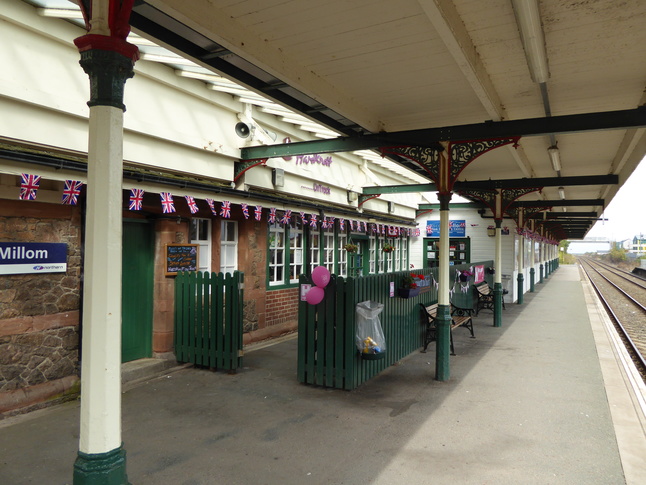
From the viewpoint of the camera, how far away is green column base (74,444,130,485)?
239cm

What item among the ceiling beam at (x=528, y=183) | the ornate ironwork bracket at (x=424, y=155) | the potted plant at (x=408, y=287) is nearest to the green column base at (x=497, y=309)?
the ceiling beam at (x=528, y=183)

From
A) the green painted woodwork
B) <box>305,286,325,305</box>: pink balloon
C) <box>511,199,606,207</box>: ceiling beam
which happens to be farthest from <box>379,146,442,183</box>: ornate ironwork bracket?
<box>511,199,606,207</box>: ceiling beam

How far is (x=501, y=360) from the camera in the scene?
7.96m

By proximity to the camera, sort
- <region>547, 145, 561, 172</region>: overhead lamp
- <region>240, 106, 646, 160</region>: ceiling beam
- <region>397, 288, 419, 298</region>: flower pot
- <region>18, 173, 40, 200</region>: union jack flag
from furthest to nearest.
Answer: <region>547, 145, 561, 172</region>: overhead lamp, <region>397, 288, 419, 298</region>: flower pot, <region>240, 106, 646, 160</region>: ceiling beam, <region>18, 173, 40, 200</region>: union jack flag

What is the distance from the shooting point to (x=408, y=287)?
7.52 meters

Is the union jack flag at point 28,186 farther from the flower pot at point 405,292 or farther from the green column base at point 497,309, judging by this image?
the green column base at point 497,309

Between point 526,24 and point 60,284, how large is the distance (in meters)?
5.76

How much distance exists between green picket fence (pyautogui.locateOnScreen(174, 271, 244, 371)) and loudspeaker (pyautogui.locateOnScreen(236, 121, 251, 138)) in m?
2.79

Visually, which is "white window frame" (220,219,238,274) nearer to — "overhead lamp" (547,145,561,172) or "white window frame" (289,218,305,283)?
"white window frame" (289,218,305,283)

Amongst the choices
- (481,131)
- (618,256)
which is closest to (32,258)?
(481,131)

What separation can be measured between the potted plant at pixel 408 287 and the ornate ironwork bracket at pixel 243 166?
128 inches

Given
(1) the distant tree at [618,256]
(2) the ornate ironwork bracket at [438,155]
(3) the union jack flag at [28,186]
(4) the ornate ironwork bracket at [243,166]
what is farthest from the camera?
(1) the distant tree at [618,256]

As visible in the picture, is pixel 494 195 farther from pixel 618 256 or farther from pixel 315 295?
pixel 618 256

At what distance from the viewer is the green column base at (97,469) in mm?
2389
